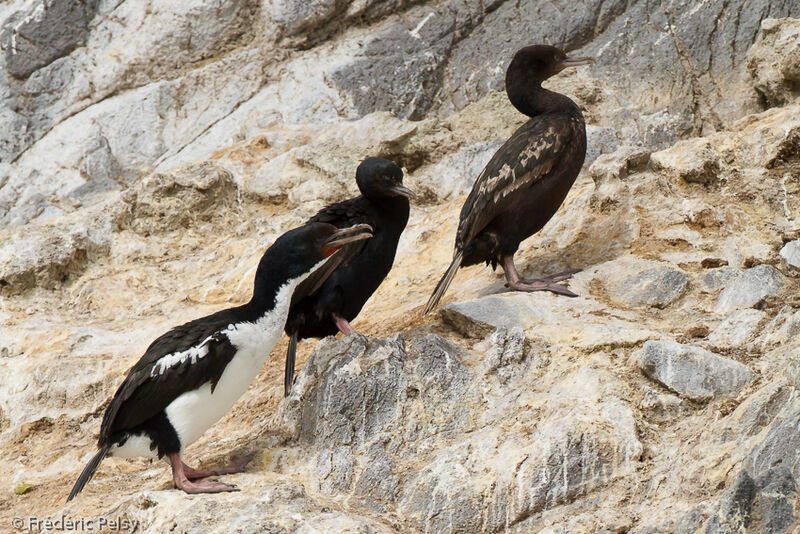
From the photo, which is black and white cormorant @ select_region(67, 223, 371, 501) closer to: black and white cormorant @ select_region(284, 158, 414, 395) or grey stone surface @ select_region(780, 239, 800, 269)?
black and white cormorant @ select_region(284, 158, 414, 395)

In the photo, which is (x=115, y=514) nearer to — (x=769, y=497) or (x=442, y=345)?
(x=442, y=345)

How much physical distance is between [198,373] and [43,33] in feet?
25.8

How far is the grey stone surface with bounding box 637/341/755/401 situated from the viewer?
4.68m

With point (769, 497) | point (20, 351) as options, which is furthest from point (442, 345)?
point (20, 351)

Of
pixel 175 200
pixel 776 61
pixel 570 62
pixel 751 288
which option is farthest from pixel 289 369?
pixel 776 61

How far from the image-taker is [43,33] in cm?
1131

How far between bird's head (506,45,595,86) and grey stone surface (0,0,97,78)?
20.8 ft

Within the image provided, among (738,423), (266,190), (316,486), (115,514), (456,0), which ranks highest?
(456,0)

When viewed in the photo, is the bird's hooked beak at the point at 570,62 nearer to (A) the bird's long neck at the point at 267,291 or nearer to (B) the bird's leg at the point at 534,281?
(B) the bird's leg at the point at 534,281

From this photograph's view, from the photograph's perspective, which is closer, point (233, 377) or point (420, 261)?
point (233, 377)

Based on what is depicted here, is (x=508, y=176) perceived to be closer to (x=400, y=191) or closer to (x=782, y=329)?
(x=400, y=191)

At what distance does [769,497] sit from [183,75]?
8972 millimetres

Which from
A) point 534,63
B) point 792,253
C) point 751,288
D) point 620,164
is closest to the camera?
point 751,288

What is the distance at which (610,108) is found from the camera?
1004cm
